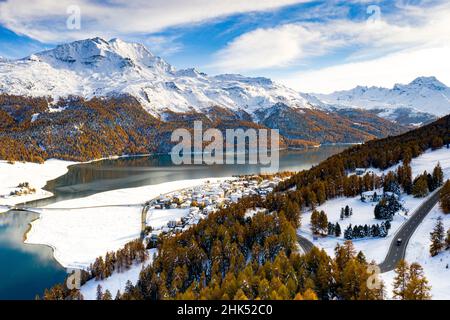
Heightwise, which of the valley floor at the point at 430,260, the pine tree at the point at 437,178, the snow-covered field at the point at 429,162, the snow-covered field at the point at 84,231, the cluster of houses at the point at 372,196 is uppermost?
the snow-covered field at the point at 429,162

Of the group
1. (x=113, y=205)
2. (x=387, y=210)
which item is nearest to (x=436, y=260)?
(x=387, y=210)

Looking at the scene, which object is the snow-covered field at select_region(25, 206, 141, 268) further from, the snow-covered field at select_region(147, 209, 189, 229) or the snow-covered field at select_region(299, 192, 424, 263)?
the snow-covered field at select_region(299, 192, 424, 263)

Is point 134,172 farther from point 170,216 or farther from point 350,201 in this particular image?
point 350,201

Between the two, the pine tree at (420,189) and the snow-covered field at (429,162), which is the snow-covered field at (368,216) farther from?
the pine tree at (420,189)

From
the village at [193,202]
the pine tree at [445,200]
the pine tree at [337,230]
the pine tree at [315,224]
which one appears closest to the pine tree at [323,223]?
the pine tree at [315,224]

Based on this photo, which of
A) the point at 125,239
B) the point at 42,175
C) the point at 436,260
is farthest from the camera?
the point at 42,175
